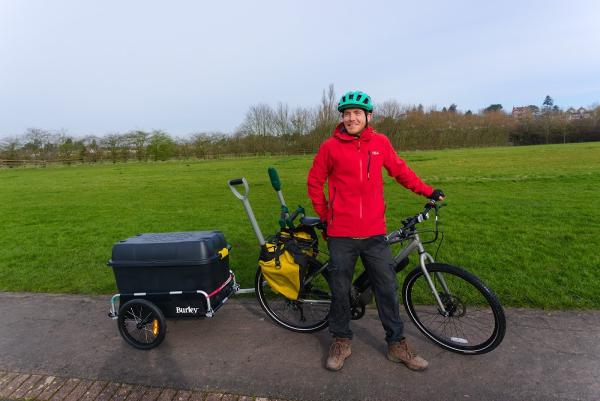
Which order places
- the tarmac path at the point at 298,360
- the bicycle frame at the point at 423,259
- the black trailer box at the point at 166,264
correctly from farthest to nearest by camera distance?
→ the black trailer box at the point at 166,264 < the bicycle frame at the point at 423,259 < the tarmac path at the point at 298,360

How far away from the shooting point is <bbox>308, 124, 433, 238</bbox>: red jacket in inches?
112

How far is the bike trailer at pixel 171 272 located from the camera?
3211mm

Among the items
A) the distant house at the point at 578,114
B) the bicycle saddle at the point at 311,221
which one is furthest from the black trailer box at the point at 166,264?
the distant house at the point at 578,114

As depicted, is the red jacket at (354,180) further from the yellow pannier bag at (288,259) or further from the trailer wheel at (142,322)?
the trailer wheel at (142,322)

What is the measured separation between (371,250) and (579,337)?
1.97 metres

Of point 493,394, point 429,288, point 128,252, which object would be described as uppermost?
point 128,252

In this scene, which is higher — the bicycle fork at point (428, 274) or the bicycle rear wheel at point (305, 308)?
the bicycle fork at point (428, 274)

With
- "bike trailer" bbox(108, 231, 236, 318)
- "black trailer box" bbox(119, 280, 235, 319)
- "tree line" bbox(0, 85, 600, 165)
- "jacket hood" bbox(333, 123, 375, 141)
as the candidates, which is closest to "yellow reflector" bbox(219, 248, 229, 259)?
"bike trailer" bbox(108, 231, 236, 318)

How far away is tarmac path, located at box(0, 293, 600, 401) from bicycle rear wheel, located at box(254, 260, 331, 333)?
90 mm

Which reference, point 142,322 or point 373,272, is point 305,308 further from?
point 142,322

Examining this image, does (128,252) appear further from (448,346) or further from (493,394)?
(493,394)

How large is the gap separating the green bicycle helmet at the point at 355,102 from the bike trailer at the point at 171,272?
169cm

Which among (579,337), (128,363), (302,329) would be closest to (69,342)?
(128,363)

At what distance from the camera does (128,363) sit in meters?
3.12
